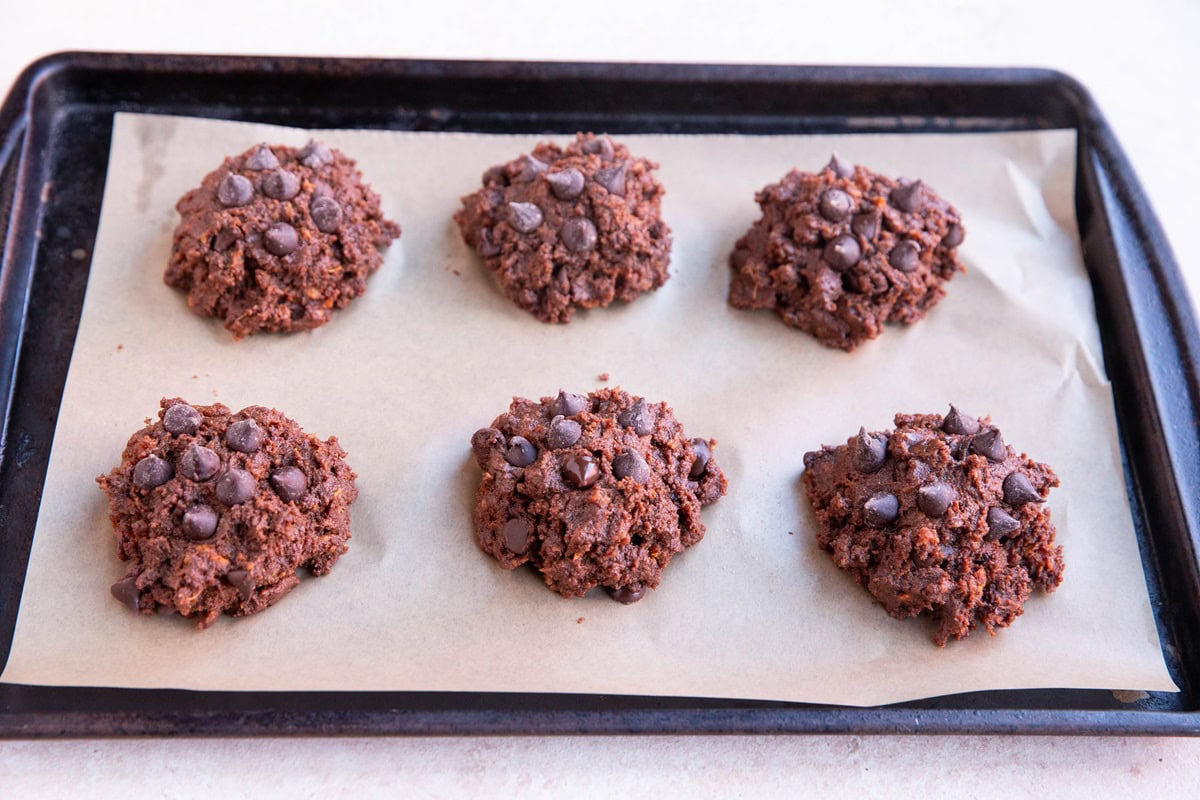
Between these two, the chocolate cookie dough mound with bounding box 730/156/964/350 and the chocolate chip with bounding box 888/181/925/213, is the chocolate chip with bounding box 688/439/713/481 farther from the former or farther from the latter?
the chocolate chip with bounding box 888/181/925/213

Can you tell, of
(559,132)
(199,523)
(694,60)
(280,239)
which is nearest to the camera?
(199,523)

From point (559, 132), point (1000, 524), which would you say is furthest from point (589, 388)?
point (1000, 524)

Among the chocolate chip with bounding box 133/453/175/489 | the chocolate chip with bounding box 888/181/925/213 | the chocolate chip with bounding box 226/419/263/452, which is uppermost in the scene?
the chocolate chip with bounding box 888/181/925/213

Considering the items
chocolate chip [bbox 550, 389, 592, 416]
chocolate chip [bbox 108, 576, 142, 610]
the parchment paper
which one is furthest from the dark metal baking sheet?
chocolate chip [bbox 550, 389, 592, 416]

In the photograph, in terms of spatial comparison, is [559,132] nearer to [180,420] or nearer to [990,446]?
[180,420]

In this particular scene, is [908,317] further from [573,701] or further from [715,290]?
[573,701]
